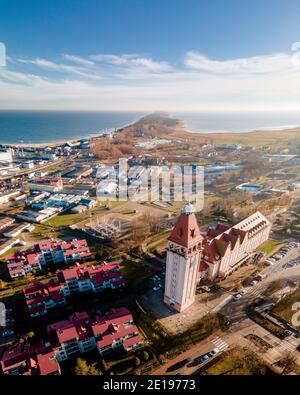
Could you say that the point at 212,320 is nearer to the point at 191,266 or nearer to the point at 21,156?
the point at 191,266

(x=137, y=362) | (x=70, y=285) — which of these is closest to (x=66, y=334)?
(x=137, y=362)

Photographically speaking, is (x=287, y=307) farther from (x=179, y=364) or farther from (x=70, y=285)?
(x=70, y=285)

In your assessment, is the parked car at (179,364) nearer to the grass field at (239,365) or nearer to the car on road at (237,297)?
the grass field at (239,365)

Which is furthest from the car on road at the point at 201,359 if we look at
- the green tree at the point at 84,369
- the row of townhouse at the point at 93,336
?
the green tree at the point at 84,369

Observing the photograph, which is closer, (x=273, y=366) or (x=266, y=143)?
(x=273, y=366)

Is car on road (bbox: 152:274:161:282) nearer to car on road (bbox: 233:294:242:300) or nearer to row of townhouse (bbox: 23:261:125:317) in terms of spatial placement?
row of townhouse (bbox: 23:261:125:317)

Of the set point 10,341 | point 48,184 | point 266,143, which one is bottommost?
point 10,341

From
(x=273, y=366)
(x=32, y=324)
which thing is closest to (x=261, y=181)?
(x=273, y=366)
